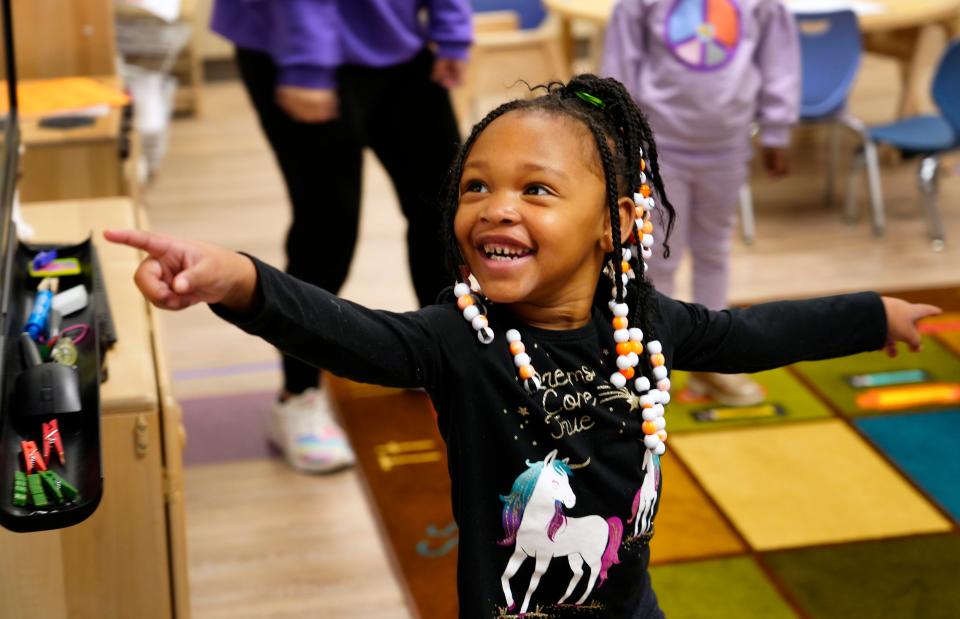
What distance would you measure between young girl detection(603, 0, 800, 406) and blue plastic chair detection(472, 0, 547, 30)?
2908 millimetres

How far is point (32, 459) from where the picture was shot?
1448 millimetres

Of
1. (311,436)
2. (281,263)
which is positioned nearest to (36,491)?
(311,436)

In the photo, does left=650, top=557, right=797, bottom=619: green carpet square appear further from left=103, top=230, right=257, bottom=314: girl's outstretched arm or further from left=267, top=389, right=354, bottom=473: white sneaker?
left=103, top=230, right=257, bottom=314: girl's outstretched arm

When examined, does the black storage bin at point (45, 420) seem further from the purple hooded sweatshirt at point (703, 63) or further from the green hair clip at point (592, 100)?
the purple hooded sweatshirt at point (703, 63)

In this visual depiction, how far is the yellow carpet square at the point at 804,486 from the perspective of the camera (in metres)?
2.74

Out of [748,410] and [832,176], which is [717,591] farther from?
[832,176]

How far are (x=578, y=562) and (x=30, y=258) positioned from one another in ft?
3.64

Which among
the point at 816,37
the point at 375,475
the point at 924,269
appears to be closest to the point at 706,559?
the point at 375,475

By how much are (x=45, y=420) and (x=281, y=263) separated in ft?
9.02

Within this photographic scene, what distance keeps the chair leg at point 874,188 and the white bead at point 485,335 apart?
3.32 meters

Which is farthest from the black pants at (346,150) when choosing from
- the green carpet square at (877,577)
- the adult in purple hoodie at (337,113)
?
the green carpet square at (877,577)

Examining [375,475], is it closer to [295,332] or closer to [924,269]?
[295,332]

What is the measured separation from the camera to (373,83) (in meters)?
2.83

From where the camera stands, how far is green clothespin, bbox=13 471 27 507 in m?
1.37
